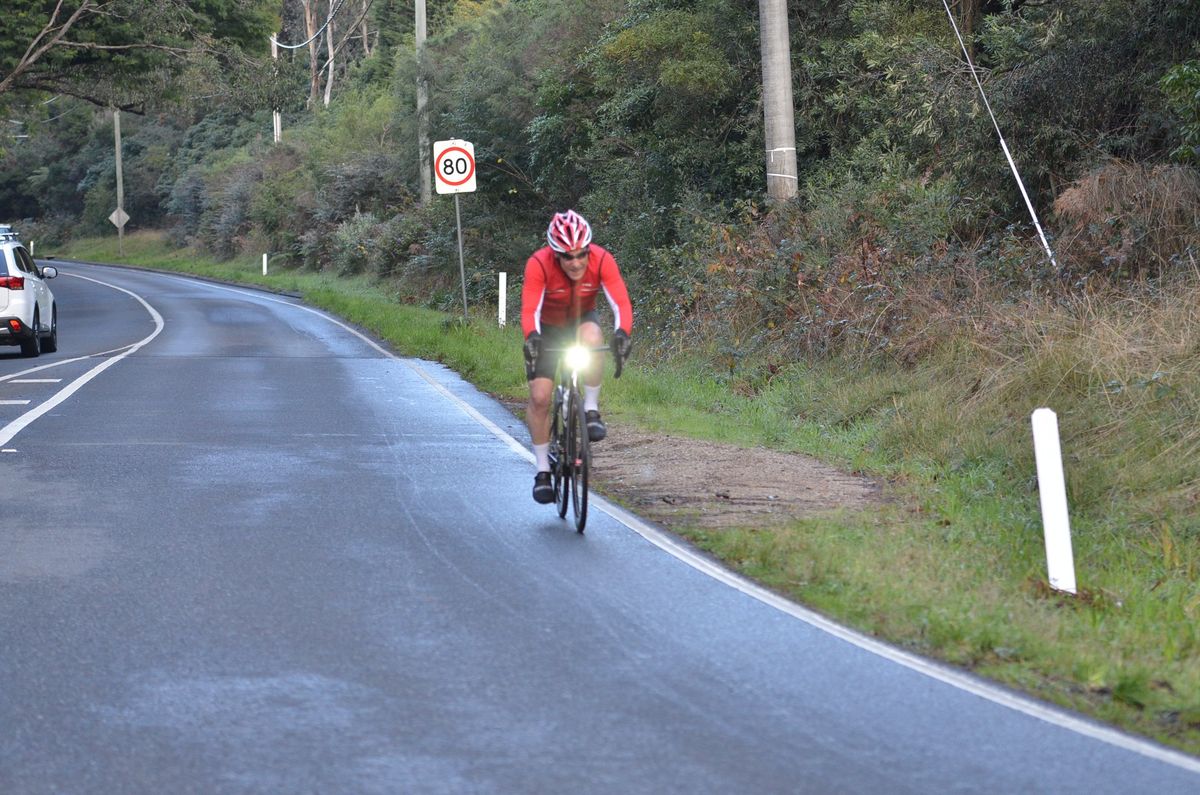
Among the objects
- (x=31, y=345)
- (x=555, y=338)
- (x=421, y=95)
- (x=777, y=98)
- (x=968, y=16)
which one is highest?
(x=421, y=95)

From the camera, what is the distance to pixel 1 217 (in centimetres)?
10088

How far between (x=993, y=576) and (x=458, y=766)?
12.1 ft

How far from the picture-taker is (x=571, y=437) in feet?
29.6

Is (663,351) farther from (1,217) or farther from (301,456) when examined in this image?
(1,217)

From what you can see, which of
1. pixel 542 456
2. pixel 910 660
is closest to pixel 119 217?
pixel 542 456

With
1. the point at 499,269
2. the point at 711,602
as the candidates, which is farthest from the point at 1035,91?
the point at 499,269

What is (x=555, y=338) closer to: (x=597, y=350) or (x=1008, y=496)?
(x=597, y=350)

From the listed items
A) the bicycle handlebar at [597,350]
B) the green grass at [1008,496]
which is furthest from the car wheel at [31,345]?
the bicycle handlebar at [597,350]

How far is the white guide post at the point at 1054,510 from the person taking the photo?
23.8ft

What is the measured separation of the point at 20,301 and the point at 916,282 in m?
12.9

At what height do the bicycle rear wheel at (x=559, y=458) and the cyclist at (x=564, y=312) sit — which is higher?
the cyclist at (x=564, y=312)

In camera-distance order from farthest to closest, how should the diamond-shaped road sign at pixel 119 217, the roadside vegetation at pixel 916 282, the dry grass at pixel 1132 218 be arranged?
the diamond-shaped road sign at pixel 119 217
the dry grass at pixel 1132 218
the roadside vegetation at pixel 916 282

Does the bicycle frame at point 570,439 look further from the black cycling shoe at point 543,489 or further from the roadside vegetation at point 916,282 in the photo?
the roadside vegetation at point 916,282

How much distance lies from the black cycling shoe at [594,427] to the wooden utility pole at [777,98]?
993 centimetres
